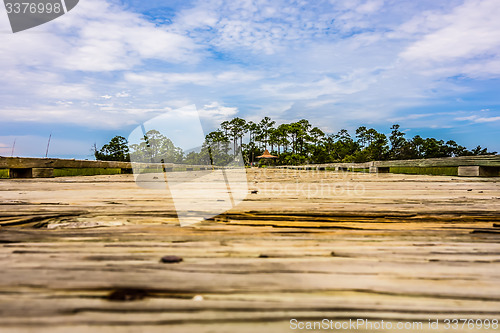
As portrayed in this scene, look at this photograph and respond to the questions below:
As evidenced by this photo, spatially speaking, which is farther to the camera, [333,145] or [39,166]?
[333,145]

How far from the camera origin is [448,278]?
77 cm

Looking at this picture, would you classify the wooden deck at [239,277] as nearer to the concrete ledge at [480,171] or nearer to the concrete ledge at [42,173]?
the concrete ledge at [480,171]

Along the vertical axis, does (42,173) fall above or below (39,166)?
below

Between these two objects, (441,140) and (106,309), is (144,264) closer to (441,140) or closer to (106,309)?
(106,309)

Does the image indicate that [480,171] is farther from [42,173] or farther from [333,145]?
[333,145]

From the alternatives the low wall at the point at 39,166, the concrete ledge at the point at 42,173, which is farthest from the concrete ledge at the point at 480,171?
the concrete ledge at the point at 42,173

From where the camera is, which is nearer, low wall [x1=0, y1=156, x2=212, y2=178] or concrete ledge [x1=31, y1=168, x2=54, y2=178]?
low wall [x1=0, y1=156, x2=212, y2=178]

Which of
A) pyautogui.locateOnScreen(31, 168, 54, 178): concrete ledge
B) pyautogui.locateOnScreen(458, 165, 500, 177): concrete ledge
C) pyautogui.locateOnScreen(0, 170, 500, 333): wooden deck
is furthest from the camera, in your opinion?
pyautogui.locateOnScreen(31, 168, 54, 178): concrete ledge

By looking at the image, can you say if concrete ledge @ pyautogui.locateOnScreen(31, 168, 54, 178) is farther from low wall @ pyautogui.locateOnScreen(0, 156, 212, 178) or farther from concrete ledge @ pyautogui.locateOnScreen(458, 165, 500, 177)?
concrete ledge @ pyautogui.locateOnScreen(458, 165, 500, 177)

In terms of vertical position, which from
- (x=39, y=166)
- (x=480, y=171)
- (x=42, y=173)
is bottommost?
(x=480, y=171)

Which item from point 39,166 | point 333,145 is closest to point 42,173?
point 39,166

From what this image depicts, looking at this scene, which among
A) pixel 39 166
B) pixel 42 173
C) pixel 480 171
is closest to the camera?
pixel 480 171

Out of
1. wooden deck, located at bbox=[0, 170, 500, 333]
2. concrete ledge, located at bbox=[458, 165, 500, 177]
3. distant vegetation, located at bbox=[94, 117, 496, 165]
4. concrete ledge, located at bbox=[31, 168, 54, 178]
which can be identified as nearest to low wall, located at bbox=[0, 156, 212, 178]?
concrete ledge, located at bbox=[31, 168, 54, 178]

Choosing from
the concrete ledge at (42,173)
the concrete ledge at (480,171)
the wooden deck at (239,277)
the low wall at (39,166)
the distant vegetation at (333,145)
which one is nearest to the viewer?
the wooden deck at (239,277)
